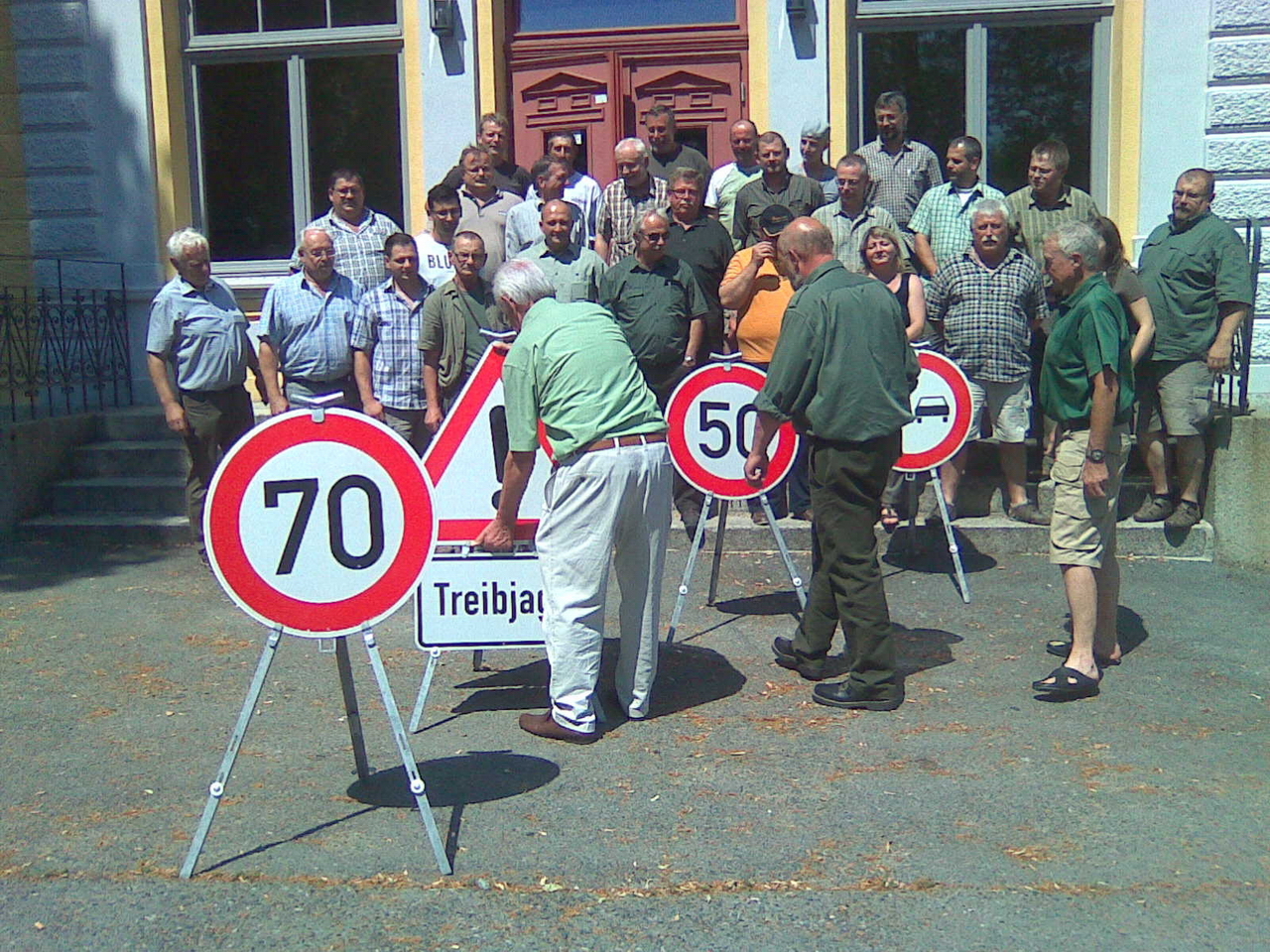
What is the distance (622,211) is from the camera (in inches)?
371

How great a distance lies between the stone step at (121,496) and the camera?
10.0m

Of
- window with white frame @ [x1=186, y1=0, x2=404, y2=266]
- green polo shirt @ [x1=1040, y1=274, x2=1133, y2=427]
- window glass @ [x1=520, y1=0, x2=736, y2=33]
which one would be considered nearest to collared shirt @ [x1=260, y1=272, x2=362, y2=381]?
window with white frame @ [x1=186, y1=0, x2=404, y2=266]

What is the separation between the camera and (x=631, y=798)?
16.8ft

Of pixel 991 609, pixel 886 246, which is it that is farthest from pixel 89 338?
pixel 991 609

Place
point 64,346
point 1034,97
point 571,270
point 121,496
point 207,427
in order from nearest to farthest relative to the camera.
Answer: point 571,270 < point 207,427 < point 121,496 < point 64,346 < point 1034,97

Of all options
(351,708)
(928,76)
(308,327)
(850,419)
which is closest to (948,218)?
(928,76)

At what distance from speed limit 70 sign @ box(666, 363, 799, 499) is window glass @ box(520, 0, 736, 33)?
5202mm

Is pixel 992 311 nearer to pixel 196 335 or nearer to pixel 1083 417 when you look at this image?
pixel 1083 417

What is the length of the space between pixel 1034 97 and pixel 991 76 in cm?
37

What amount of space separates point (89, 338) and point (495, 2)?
4.08 metres

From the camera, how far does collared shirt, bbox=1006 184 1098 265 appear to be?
9.12 m

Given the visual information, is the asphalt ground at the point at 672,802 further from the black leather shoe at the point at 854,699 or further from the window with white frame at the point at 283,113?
the window with white frame at the point at 283,113

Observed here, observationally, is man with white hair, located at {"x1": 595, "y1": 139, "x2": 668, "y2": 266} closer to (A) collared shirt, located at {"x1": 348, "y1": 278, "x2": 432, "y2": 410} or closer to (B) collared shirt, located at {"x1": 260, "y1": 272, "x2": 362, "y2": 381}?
(A) collared shirt, located at {"x1": 348, "y1": 278, "x2": 432, "y2": 410}

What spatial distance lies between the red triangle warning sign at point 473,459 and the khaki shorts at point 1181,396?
14.8 feet
